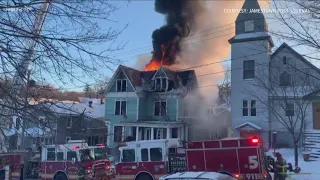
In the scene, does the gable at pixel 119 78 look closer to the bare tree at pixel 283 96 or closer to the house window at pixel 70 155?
the bare tree at pixel 283 96

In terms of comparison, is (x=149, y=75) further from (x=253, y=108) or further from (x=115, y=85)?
(x=253, y=108)

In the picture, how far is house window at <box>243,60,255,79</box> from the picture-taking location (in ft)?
94.6

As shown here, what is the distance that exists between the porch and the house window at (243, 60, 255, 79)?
7110mm

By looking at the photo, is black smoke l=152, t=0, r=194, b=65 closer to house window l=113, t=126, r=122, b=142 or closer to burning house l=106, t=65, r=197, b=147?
burning house l=106, t=65, r=197, b=147

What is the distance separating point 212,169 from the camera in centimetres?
1366

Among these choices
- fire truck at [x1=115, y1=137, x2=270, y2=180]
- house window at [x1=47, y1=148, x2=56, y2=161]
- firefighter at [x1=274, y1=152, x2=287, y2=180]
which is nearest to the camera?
fire truck at [x1=115, y1=137, x2=270, y2=180]

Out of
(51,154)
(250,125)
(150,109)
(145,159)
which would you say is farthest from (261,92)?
(51,154)

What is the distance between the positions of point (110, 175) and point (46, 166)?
369 centimetres

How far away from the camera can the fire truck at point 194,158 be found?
42.9 ft

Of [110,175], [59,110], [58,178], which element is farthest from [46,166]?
[59,110]

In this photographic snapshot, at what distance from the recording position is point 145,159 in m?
15.9

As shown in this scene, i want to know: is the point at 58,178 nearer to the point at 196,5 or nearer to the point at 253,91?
the point at 253,91

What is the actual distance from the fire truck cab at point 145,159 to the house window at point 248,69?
47.5ft

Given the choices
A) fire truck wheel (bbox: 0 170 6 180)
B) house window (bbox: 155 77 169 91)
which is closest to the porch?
house window (bbox: 155 77 169 91)
